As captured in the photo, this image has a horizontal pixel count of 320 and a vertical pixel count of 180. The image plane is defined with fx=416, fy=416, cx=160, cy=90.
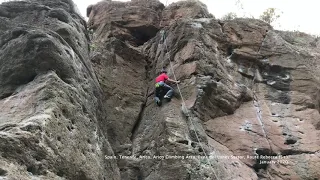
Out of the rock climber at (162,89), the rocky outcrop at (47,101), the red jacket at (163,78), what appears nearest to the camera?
the rocky outcrop at (47,101)

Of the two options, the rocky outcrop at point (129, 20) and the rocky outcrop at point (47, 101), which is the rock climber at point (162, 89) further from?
the rocky outcrop at point (129, 20)

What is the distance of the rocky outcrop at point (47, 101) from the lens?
743 centimetres

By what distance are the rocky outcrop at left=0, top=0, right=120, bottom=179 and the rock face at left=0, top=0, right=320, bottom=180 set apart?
0.09 ft

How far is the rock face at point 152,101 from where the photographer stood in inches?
341

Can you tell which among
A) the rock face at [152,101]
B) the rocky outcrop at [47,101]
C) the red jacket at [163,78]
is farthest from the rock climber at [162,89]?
the rocky outcrop at [47,101]

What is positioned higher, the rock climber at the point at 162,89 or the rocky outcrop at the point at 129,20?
the rocky outcrop at the point at 129,20

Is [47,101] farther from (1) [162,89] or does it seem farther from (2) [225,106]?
(2) [225,106]

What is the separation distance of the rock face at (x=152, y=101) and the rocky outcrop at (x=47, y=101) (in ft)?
0.09

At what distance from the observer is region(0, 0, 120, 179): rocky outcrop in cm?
743

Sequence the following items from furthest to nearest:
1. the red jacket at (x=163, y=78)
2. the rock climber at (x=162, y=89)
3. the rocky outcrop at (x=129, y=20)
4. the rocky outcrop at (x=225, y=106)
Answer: the rocky outcrop at (x=129, y=20), the red jacket at (x=163, y=78), the rock climber at (x=162, y=89), the rocky outcrop at (x=225, y=106)

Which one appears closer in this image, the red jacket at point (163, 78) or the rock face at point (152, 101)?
the rock face at point (152, 101)

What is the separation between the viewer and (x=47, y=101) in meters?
8.82

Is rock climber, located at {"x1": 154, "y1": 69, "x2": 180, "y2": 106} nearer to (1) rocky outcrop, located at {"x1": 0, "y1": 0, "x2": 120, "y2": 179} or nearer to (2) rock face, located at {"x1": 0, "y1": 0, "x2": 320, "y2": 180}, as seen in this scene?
(2) rock face, located at {"x1": 0, "y1": 0, "x2": 320, "y2": 180}

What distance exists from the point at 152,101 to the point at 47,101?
5.58 metres
